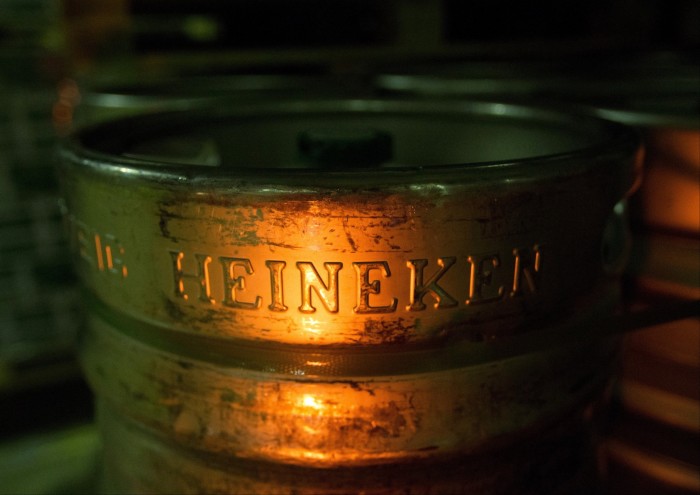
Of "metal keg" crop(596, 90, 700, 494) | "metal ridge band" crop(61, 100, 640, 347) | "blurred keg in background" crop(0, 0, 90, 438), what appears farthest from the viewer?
"blurred keg in background" crop(0, 0, 90, 438)

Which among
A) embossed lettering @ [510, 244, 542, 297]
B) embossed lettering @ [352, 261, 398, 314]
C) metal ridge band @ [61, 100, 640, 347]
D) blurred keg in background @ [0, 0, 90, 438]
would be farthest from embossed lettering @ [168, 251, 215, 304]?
blurred keg in background @ [0, 0, 90, 438]

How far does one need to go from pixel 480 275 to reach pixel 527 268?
39mm

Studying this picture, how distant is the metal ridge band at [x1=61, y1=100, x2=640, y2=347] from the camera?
444 mm

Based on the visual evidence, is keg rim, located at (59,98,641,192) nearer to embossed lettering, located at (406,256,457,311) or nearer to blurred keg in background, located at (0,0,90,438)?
embossed lettering, located at (406,256,457,311)

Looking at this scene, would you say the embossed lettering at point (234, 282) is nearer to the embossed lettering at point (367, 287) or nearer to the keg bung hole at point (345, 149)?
the embossed lettering at point (367, 287)

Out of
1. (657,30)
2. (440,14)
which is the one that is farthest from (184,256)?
(657,30)

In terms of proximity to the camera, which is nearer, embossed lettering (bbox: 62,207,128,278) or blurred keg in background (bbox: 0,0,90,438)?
embossed lettering (bbox: 62,207,128,278)

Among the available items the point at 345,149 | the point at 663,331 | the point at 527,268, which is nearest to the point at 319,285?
the point at 527,268

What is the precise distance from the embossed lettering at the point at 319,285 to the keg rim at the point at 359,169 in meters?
0.05

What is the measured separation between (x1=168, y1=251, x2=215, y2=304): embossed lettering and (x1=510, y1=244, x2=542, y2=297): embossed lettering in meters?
0.21

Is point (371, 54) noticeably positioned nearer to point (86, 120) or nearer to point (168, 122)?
point (86, 120)

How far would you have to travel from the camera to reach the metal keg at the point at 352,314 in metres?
0.45

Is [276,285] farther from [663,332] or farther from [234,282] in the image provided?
[663,332]

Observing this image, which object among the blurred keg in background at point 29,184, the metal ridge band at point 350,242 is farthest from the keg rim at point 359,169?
the blurred keg in background at point 29,184
